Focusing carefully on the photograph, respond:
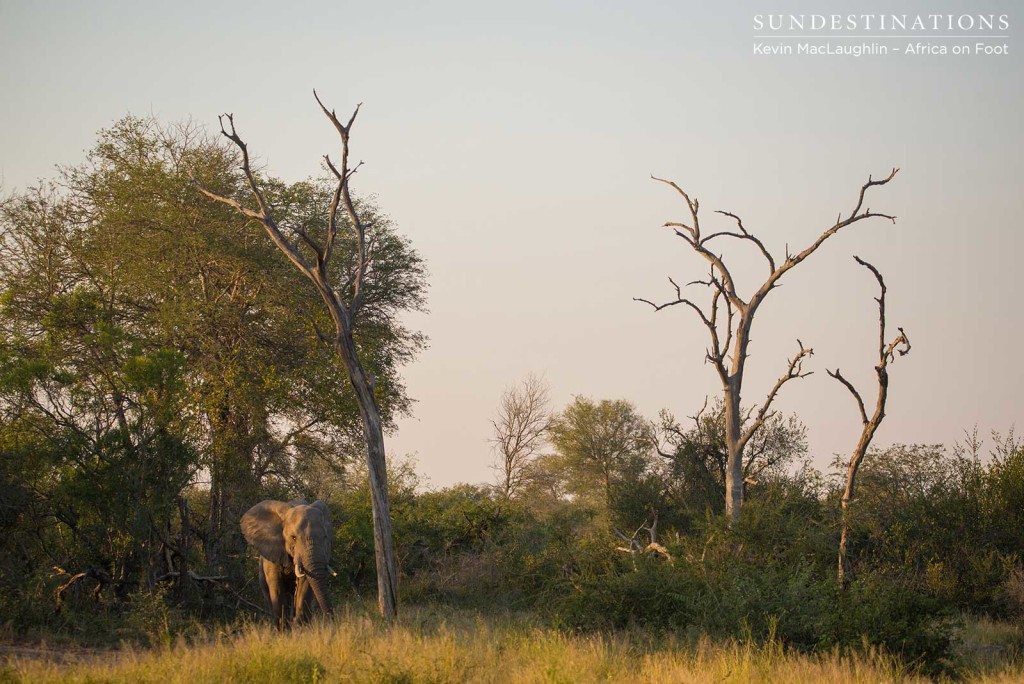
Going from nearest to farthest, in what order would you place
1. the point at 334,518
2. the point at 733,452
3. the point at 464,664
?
the point at 464,664 < the point at 733,452 < the point at 334,518

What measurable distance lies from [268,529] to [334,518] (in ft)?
21.0

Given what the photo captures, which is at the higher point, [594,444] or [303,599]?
[594,444]

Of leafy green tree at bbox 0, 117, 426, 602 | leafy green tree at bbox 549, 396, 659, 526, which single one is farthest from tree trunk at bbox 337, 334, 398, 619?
leafy green tree at bbox 549, 396, 659, 526

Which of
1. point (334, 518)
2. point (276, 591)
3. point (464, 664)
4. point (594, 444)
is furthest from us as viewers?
point (594, 444)

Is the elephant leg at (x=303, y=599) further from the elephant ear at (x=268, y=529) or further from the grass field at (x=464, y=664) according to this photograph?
the grass field at (x=464, y=664)

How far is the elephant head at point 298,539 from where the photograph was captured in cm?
1598

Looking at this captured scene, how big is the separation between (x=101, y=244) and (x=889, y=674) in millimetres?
19822

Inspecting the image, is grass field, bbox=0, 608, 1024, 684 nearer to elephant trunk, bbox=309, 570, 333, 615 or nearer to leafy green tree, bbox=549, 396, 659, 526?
elephant trunk, bbox=309, 570, 333, 615

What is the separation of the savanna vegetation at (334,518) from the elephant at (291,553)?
690 mm

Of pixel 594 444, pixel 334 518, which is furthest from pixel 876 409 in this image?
pixel 594 444

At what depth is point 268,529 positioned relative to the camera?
55.0 feet

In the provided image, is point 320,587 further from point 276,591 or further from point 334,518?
point 334,518

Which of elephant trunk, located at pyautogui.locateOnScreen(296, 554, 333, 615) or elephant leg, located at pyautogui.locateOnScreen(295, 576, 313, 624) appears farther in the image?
elephant leg, located at pyautogui.locateOnScreen(295, 576, 313, 624)

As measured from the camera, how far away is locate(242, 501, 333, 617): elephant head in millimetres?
15984
